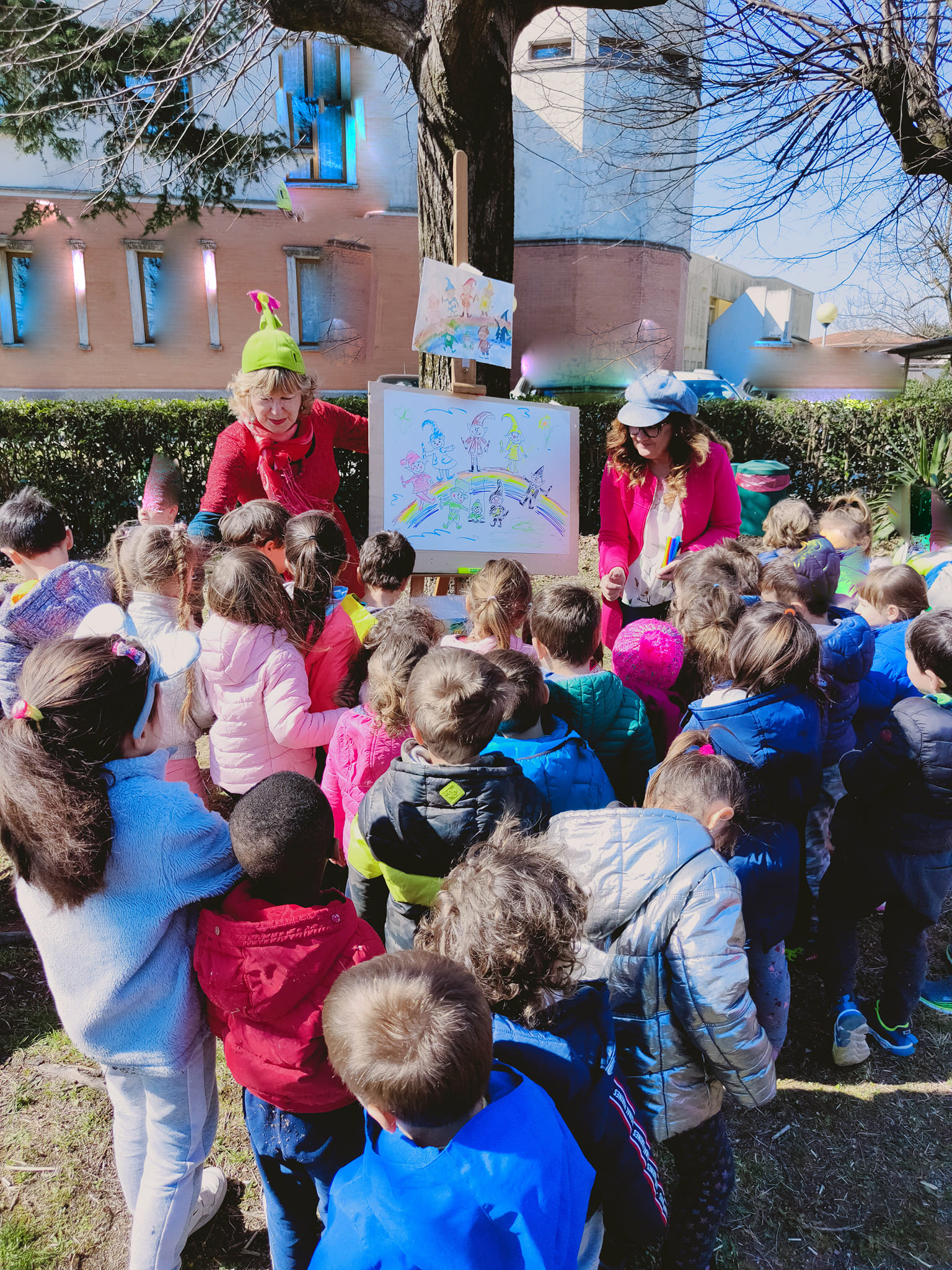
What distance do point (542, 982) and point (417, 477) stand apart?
9.01 ft

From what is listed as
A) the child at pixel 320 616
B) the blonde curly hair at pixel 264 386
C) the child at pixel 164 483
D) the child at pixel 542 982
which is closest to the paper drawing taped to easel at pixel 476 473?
the blonde curly hair at pixel 264 386

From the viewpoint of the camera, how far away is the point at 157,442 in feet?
26.2

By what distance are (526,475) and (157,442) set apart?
17.4 feet

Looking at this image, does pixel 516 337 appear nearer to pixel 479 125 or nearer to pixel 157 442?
pixel 157 442

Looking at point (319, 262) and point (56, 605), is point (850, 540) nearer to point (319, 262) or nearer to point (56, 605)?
point (56, 605)

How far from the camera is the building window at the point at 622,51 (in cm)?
503

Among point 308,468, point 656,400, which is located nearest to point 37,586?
point 308,468

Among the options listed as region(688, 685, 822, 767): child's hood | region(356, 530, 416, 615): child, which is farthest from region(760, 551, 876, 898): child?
region(356, 530, 416, 615): child

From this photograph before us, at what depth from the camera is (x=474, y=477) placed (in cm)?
384

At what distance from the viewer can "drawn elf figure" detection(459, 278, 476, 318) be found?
370 cm

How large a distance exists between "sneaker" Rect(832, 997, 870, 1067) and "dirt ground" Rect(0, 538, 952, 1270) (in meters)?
0.05

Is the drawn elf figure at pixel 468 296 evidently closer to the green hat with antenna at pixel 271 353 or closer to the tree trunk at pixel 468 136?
the tree trunk at pixel 468 136

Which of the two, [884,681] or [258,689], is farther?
[884,681]

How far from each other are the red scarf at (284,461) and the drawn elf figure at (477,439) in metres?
0.79
